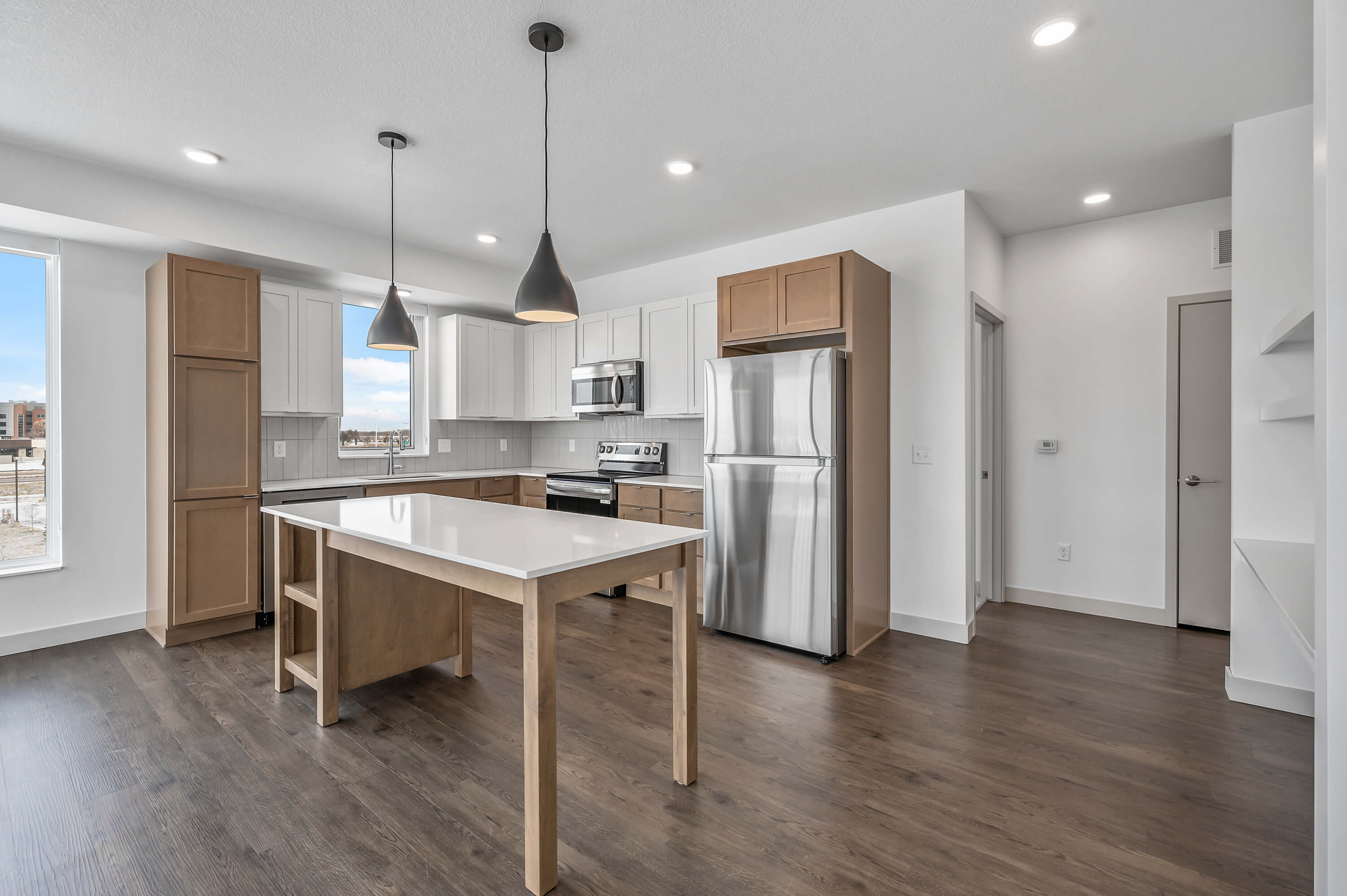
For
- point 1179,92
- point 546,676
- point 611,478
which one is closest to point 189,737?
point 546,676

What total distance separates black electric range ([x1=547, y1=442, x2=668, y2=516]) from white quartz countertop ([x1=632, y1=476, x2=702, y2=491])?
0.41 feet

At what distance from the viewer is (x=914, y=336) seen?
3783 mm

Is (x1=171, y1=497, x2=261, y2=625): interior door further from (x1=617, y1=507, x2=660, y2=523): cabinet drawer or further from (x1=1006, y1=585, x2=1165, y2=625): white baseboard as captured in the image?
(x1=1006, y1=585, x2=1165, y2=625): white baseboard

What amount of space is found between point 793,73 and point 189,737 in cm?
362

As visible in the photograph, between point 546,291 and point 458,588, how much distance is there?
171 cm

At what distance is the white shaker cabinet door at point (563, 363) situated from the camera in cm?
544

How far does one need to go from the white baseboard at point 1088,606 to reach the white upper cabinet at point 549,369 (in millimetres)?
3805

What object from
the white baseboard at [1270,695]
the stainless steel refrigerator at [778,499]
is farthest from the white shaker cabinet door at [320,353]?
the white baseboard at [1270,695]

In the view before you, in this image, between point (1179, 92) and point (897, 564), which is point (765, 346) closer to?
point (897, 564)

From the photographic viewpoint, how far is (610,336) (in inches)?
203

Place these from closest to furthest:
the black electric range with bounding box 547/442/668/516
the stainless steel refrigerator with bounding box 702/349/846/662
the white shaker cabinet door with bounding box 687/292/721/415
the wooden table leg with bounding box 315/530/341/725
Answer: the wooden table leg with bounding box 315/530/341/725 → the stainless steel refrigerator with bounding box 702/349/846/662 → the white shaker cabinet door with bounding box 687/292/721/415 → the black electric range with bounding box 547/442/668/516

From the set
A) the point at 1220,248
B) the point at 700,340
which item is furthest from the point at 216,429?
the point at 1220,248

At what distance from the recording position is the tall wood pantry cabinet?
3.55 meters

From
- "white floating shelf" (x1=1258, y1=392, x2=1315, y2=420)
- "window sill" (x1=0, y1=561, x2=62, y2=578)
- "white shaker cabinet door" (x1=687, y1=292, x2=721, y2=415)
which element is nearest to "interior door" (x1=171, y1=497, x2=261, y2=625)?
"window sill" (x1=0, y1=561, x2=62, y2=578)
